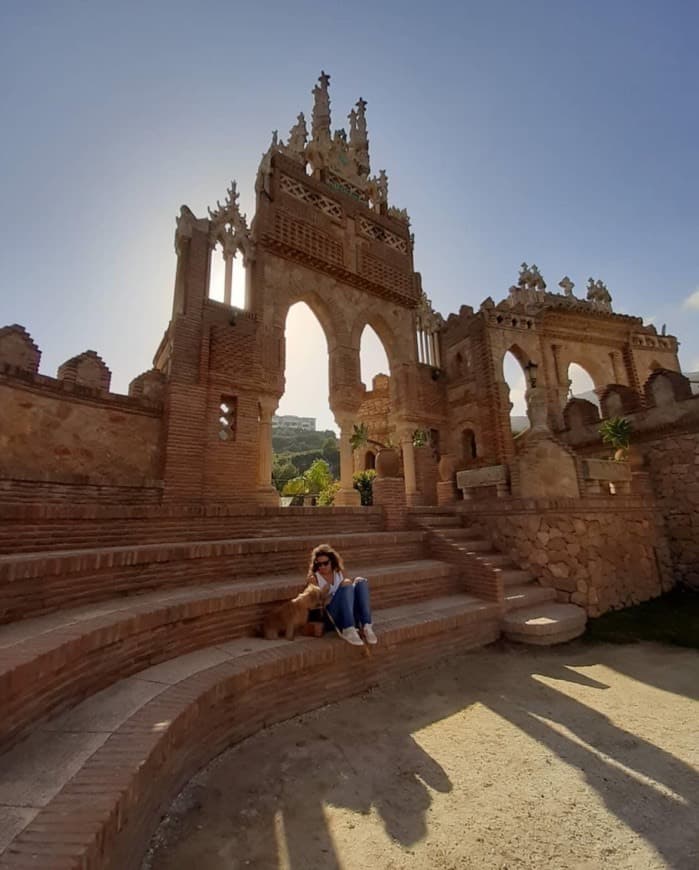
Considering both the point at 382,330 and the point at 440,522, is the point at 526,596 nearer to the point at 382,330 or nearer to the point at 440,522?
the point at 440,522

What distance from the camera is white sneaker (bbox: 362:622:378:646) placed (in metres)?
3.81

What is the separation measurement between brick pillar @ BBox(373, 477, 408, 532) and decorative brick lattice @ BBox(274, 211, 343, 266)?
8.06 meters

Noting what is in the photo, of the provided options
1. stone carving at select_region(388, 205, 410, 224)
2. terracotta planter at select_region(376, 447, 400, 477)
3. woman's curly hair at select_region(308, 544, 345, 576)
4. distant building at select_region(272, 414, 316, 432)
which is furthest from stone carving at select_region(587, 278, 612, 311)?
distant building at select_region(272, 414, 316, 432)

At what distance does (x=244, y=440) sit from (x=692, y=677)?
865 centimetres

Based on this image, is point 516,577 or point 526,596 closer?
point 526,596

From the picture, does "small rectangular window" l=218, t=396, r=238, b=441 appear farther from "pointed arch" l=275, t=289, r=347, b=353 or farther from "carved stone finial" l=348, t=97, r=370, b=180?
"carved stone finial" l=348, t=97, r=370, b=180

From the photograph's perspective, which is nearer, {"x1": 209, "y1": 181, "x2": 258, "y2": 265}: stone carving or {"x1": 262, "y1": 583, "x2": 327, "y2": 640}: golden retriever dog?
{"x1": 262, "y1": 583, "x2": 327, "y2": 640}: golden retriever dog

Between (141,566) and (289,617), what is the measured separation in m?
1.54

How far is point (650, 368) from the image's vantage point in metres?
18.8

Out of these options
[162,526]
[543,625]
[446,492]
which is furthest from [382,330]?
[543,625]

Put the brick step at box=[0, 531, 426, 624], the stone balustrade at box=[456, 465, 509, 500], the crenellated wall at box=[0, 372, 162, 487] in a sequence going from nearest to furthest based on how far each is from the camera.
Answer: the brick step at box=[0, 531, 426, 624] → the crenellated wall at box=[0, 372, 162, 487] → the stone balustrade at box=[456, 465, 509, 500]

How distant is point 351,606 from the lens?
3.96 metres

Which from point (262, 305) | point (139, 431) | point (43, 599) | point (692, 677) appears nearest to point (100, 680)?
point (43, 599)

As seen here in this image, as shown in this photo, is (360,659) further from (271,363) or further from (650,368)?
(650,368)
